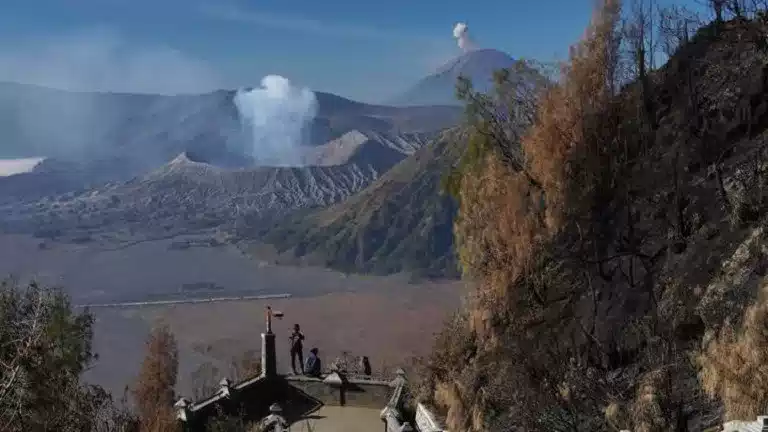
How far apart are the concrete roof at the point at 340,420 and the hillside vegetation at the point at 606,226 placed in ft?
7.36

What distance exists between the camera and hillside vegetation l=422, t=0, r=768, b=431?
43.7 ft

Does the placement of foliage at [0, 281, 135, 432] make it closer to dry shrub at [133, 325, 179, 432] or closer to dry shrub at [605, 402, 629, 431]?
dry shrub at [605, 402, 629, 431]

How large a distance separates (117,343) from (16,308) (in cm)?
6127

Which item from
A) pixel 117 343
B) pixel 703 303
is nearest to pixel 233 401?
pixel 703 303

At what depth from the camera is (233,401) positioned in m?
18.6

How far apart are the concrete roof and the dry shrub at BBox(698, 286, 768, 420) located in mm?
8950

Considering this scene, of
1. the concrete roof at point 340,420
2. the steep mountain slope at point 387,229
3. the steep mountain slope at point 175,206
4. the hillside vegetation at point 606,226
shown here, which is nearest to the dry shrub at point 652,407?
the hillside vegetation at point 606,226

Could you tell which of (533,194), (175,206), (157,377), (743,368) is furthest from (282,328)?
(175,206)

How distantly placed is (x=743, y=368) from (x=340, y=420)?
1038 centimetres

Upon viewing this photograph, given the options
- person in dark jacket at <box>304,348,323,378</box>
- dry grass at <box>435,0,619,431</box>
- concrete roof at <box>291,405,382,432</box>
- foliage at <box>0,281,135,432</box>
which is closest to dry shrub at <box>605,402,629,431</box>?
dry grass at <box>435,0,619,431</box>

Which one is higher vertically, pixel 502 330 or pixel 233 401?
pixel 502 330

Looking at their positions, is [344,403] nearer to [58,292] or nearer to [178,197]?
[58,292]

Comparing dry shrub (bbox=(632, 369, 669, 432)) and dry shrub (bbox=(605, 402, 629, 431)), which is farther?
dry shrub (bbox=(605, 402, 629, 431))

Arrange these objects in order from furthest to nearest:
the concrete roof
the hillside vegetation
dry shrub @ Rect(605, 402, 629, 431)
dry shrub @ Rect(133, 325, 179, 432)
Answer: dry shrub @ Rect(133, 325, 179, 432)
the concrete roof
the hillside vegetation
dry shrub @ Rect(605, 402, 629, 431)
